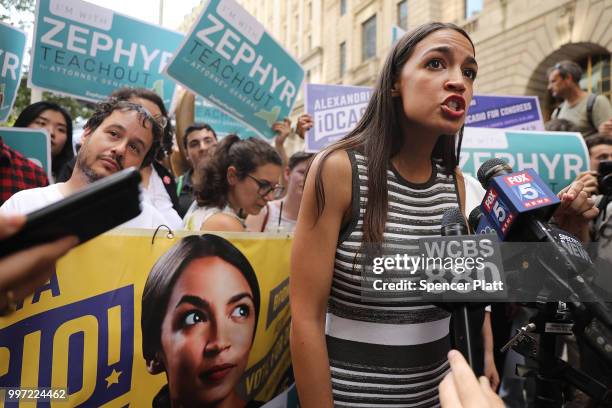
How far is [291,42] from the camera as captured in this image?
33500mm

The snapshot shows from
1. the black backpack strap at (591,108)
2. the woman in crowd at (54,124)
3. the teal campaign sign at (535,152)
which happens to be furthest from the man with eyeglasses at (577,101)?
the woman in crowd at (54,124)

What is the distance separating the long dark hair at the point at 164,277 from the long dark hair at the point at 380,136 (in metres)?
0.61

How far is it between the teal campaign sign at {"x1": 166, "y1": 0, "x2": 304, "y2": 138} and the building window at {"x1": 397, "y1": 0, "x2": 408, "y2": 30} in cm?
1548

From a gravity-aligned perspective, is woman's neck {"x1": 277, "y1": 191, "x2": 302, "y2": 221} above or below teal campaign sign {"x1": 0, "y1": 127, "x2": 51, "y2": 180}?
below

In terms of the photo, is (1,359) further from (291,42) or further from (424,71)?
(291,42)

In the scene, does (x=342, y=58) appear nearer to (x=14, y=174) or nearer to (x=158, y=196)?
(x=158, y=196)

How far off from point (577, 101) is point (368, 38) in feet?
60.9

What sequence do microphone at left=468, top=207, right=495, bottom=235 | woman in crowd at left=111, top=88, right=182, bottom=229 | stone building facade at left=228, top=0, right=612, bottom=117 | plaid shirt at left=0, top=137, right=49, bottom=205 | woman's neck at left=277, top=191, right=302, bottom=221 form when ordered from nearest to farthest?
microphone at left=468, top=207, right=495, bottom=235, plaid shirt at left=0, top=137, right=49, bottom=205, woman in crowd at left=111, top=88, right=182, bottom=229, woman's neck at left=277, top=191, right=302, bottom=221, stone building facade at left=228, top=0, right=612, bottom=117

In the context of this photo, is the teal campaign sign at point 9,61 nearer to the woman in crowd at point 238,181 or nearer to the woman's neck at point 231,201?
the woman in crowd at point 238,181

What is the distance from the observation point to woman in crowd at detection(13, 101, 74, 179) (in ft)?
9.75

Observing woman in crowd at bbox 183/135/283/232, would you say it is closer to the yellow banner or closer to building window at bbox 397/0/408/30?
the yellow banner

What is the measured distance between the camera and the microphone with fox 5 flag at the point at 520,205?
0.93 metres

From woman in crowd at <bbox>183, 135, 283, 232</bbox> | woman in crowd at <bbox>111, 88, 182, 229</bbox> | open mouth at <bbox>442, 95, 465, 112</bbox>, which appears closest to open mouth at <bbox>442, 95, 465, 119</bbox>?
open mouth at <bbox>442, 95, 465, 112</bbox>

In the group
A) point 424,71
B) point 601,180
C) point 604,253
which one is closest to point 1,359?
point 424,71
